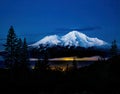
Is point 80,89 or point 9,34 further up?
point 9,34

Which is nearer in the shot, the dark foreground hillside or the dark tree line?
the dark foreground hillside

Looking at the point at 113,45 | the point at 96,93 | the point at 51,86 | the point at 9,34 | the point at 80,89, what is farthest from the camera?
the point at 113,45

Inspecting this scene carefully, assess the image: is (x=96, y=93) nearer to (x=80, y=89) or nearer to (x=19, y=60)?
(x=80, y=89)

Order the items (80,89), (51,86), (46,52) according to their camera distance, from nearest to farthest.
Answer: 1. (80,89)
2. (51,86)
3. (46,52)

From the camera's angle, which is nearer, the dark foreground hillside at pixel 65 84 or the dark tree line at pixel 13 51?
the dark foreground hillside at pixel 65 84

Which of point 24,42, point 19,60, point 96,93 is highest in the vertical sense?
point 24,42

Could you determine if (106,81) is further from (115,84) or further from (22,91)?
(22,91)

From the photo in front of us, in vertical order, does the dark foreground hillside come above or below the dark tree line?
below

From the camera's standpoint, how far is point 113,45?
8056 cm

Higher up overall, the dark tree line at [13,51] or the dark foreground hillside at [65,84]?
the dark tree line at [13,51]

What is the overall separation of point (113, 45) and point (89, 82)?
2681 inches

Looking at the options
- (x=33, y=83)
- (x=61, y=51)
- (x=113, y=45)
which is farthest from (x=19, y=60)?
(x=61, y=51)

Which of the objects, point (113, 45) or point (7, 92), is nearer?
point (7, 92)

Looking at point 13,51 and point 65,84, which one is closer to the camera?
point 65,84
